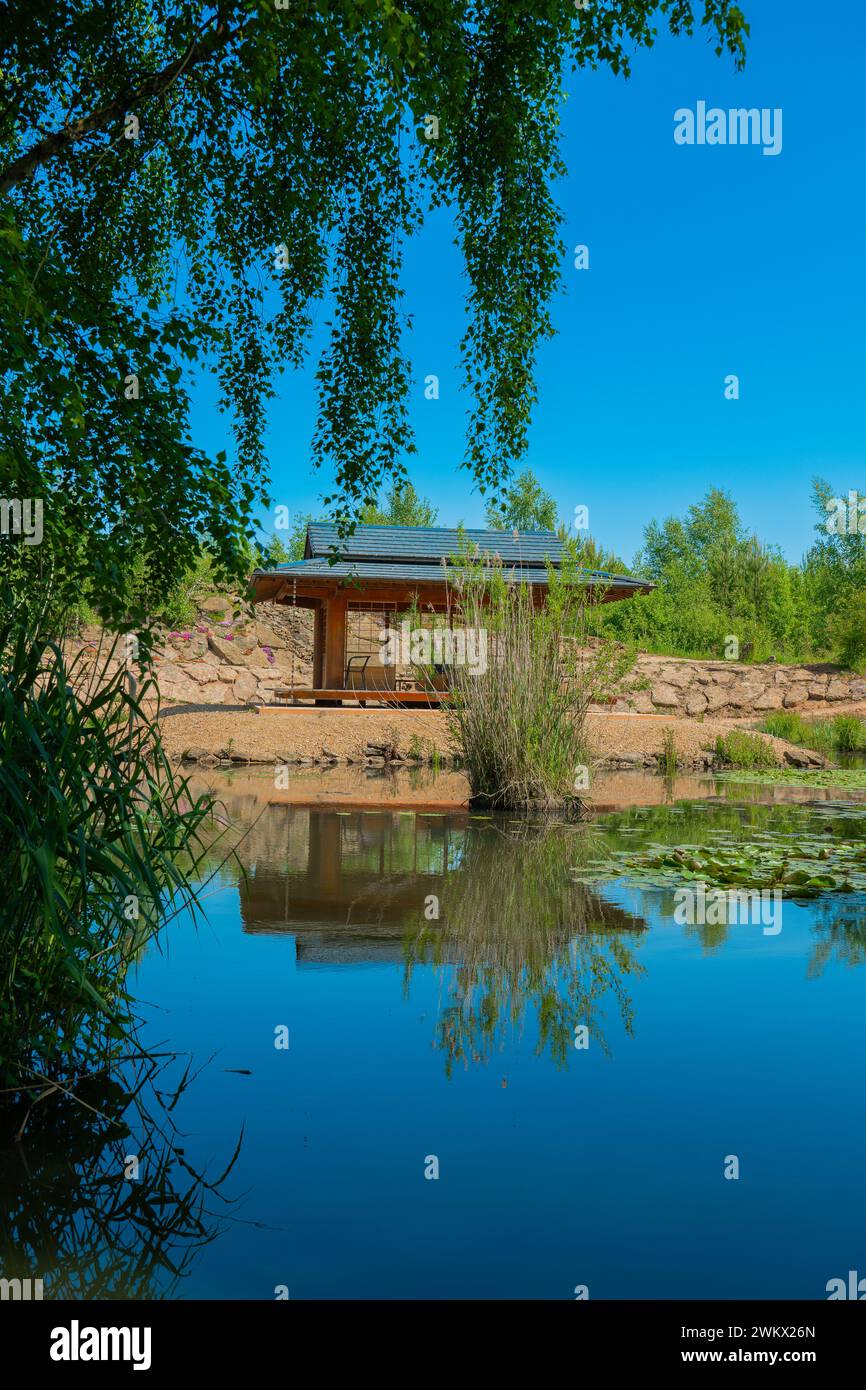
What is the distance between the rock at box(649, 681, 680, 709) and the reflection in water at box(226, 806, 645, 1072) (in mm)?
15473

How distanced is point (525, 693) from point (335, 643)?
11.8 m

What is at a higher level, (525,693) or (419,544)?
(419,544)

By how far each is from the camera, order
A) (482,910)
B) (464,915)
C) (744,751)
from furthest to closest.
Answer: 1. (744,751)
2. (482,910)
3. (464,915)

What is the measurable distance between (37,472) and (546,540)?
2038cm

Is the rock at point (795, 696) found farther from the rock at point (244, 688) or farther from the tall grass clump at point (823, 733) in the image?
the rock at point (244, 688)

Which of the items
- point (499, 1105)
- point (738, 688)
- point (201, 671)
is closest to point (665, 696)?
point (738, 688)

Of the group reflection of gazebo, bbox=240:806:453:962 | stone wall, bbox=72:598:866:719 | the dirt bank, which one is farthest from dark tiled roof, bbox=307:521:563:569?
reflection of gazebo, bbox=240:806:453:962

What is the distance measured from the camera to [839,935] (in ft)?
16.9

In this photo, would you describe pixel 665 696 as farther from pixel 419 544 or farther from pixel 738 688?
pixel 419 544

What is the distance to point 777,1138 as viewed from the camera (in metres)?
2.77

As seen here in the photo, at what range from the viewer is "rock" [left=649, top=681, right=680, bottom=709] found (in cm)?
2394

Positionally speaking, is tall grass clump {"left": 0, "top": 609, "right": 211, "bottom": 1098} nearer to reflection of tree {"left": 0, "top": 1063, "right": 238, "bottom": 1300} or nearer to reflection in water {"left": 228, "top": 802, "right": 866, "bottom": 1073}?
reflection of tree {"left": 0, "top": 1063, "right": 238, "bottom": 1300}

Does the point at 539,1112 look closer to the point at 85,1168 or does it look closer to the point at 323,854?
the point at 85,1168

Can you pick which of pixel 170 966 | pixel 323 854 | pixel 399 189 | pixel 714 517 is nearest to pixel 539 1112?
pixel 170 966
